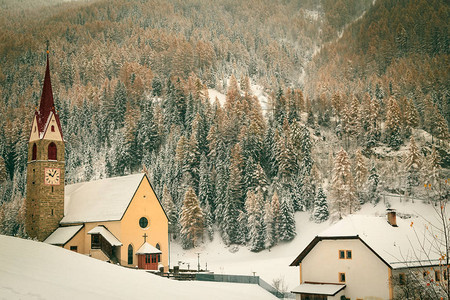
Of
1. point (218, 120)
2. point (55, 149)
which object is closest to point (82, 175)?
point (218, 120)

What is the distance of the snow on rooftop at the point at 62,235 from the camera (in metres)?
50.9

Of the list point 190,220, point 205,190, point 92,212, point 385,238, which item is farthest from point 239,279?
point 205,190

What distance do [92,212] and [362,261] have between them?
2878 centimetres

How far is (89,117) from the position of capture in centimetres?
13288

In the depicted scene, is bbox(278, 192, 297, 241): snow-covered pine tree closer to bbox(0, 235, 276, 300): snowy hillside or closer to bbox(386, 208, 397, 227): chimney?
bbox(386, 208, 397, 227): chimney

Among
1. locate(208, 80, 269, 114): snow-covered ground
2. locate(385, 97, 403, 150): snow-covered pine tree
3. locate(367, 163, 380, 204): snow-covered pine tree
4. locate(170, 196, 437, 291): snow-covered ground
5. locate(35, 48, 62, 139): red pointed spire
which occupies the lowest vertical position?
locate(170, 196, 437, 291): snow-covered ground

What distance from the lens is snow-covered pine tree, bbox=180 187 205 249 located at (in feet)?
267

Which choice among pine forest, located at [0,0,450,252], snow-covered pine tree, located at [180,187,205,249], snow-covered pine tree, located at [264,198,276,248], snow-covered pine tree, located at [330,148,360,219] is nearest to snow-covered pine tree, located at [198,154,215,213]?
pine forest, located at [0,0,450,252]

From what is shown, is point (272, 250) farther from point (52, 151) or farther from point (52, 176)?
point (52, 151)

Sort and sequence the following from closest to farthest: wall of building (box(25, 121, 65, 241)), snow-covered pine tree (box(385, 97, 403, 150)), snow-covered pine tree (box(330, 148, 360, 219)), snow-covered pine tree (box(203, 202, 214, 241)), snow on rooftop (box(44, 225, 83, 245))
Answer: snow on rooftop (box(44, 225, 83, 245)) < wall of building (box(25, 121, 65, 241)) < snow-covered pine tree (box(330, 148, 360, 219)) < snow-covered pine tree (box(203, 202, 214, 241)) < snow-covered pine tree (box(385, 97, 403, 150))

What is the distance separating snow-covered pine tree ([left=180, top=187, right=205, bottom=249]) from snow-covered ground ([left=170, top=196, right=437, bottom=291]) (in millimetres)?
1944

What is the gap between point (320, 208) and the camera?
82312mm

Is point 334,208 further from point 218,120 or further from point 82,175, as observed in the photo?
point 82,175

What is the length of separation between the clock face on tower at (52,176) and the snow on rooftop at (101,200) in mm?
3584
